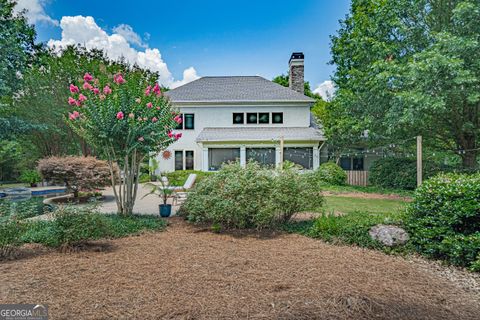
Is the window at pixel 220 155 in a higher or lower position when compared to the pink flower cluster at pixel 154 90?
lower

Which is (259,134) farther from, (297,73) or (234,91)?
(297,73)

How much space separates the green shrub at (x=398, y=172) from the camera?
569 inches

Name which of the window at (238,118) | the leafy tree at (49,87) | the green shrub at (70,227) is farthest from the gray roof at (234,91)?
the green shrub at (70,227)

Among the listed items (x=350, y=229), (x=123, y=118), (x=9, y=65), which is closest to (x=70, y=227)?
(x=123, y=118)

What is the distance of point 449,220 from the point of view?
455 cm

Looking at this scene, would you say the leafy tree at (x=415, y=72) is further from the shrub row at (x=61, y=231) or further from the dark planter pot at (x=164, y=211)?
the shrub row at (x=61, y=231)

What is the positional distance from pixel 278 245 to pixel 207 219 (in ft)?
7.03

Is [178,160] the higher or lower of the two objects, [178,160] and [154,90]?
the lower

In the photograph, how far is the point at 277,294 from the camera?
3.27m

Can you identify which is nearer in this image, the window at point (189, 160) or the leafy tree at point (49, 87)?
the leafy tree at point (49, 87)

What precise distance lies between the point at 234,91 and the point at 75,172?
14363 millimetres

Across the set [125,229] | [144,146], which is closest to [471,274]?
[125,229]

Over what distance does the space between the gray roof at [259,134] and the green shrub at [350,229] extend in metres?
12.9

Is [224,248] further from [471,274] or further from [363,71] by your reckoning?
[363,71]
